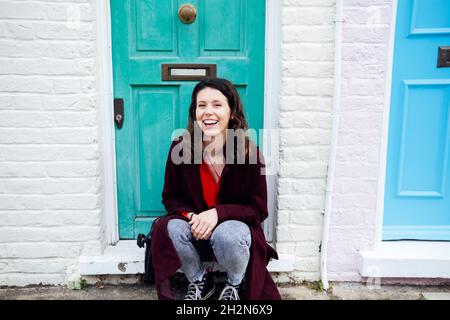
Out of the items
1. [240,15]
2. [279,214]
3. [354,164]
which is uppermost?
[240,15]

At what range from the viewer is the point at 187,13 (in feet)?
7.82

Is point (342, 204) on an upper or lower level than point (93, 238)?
upper

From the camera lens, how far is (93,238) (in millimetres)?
2480

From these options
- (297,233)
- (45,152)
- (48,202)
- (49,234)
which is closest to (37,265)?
(49,234)

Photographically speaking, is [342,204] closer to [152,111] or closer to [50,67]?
[152,111]

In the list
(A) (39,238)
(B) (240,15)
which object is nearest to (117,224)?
(A) (39,238)

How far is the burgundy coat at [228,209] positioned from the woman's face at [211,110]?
0.22m

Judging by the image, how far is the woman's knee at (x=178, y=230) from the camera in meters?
2.09

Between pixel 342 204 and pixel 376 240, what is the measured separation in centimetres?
32

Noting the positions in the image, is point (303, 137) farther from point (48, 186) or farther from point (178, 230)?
point (48, 186)

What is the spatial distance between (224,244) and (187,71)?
1.10 m

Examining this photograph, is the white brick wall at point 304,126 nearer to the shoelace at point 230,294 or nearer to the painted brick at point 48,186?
the shoelace at point 230,294

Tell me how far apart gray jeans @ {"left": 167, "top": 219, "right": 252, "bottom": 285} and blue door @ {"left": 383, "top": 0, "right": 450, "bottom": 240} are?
1.10m

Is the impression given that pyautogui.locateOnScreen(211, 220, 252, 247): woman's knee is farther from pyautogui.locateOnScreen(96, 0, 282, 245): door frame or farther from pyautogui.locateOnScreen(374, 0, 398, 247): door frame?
pyautogui.locateOnScreen(374, 0, 398, 247): door frame
